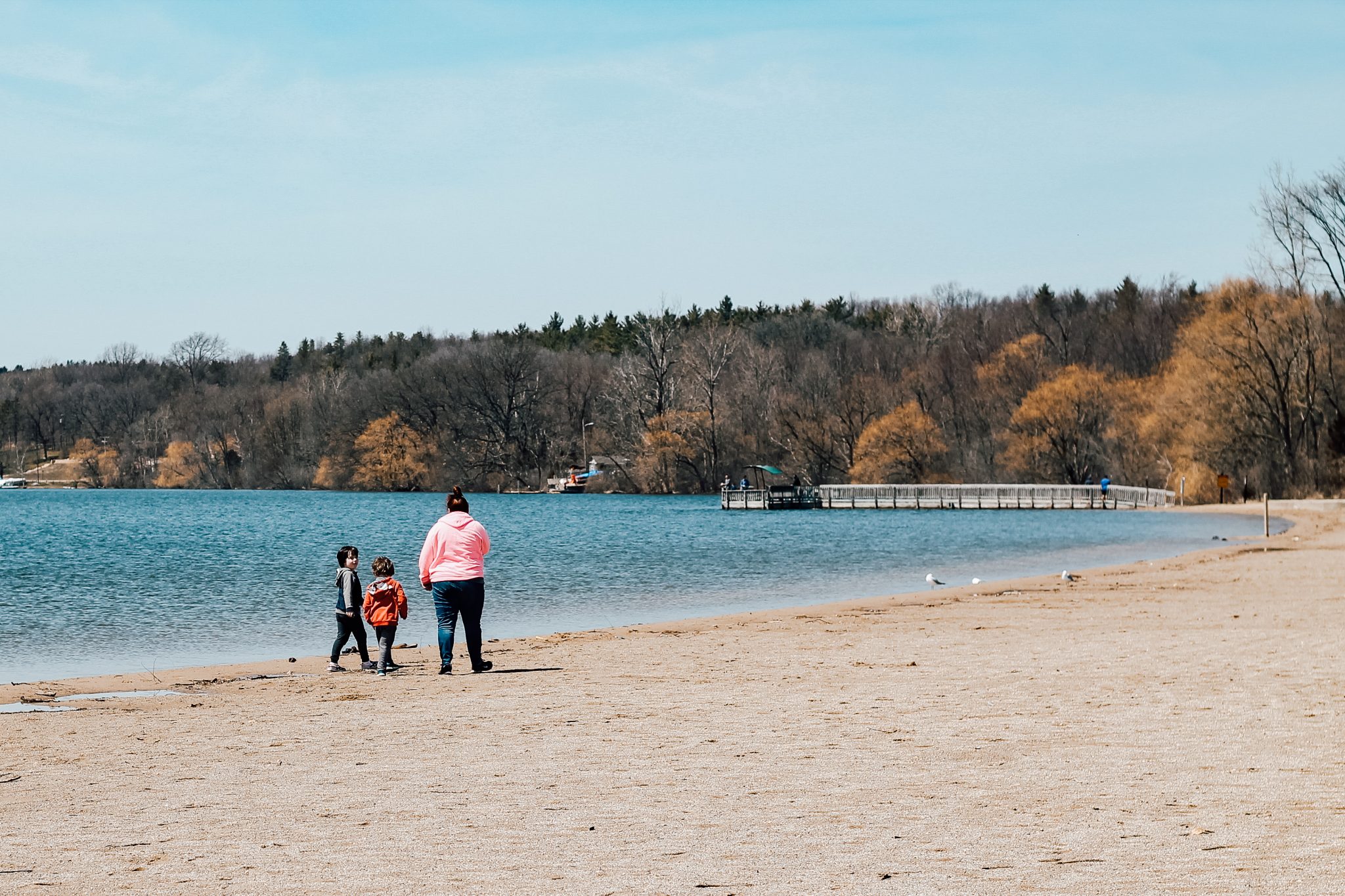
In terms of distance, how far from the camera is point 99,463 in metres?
172

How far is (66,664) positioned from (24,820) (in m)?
11.4

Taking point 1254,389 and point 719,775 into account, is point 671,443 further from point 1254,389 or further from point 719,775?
point 719,775

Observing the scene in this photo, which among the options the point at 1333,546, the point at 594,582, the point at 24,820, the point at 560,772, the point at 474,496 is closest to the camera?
the point at 24,820

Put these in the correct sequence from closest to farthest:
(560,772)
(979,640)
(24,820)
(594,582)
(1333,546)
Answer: (24,820), (560,772), (979,640), (594,582), (1333,546)

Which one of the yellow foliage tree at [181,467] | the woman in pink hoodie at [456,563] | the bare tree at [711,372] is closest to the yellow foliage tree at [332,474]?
the yellow foliage tree at [181,467]

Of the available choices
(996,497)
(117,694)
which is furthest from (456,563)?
(996,497)

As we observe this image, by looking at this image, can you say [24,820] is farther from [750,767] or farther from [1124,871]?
[1124,871]

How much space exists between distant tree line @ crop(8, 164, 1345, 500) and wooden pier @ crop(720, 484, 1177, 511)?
4006mm

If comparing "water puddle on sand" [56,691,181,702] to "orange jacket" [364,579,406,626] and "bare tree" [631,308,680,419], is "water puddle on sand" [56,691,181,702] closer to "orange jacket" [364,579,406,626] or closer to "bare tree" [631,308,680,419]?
"orange jacket" [364,579,406,626]

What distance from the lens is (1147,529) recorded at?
57.2m

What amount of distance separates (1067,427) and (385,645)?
84.0 metres

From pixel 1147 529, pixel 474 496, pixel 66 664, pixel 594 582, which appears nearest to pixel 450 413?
pixel 474 496

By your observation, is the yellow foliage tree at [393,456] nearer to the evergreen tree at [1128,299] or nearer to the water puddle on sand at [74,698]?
the evergreen tree at [1128,299]

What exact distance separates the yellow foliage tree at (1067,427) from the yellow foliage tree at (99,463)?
11927 centimetres
